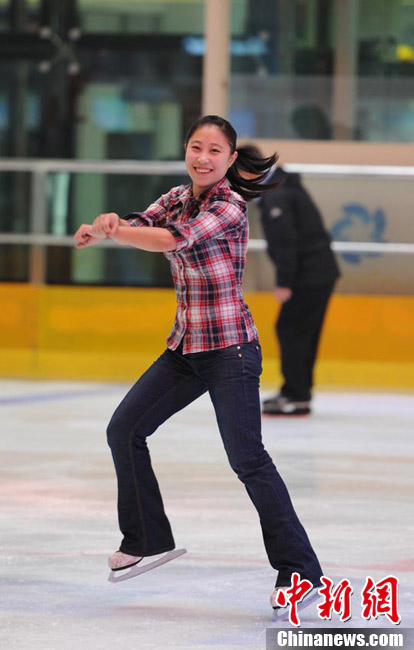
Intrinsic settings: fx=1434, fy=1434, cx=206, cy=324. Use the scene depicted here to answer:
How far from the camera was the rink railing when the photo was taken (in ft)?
37.8

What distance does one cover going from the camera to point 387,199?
38.1 feet

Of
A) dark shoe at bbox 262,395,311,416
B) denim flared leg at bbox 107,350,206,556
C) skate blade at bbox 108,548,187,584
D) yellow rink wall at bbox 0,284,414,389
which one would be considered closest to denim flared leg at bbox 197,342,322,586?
denim flared leg at bbox 107,350,206,556

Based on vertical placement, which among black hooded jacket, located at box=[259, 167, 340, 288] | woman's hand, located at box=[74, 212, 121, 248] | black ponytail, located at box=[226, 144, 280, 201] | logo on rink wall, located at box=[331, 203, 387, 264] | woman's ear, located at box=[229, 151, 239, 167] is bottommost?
logo on rink wall, located at box=[331, 203, 387, 264]

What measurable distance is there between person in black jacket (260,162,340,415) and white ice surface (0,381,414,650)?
0.74 feet

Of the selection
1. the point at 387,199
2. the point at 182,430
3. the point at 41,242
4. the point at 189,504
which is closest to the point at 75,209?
the point at 41,242

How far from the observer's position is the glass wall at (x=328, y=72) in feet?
41.9

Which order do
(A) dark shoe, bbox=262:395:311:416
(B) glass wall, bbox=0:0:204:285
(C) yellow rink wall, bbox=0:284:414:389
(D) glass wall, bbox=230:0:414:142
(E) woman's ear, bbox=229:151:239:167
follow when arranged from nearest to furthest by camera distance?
(E) woman's ear, bbox=229:151:239:167 → (A) dark shoe, bbox=262:395:311:416 → (C) yellow rink wall, bbox=0:284:414:389 → (D) glass wall, bbox=230:0:414:142 → (B) glass wall, bbox=0:0:204:285

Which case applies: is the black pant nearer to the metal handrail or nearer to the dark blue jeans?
the metal handrail

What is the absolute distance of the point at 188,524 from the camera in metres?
5.49

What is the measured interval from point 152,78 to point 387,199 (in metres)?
4.14

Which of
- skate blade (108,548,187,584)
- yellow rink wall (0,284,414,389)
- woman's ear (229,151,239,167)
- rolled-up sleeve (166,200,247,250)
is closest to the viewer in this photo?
rolled-up sleeve (166,200,247,250)

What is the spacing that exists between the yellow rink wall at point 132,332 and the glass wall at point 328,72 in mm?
2021

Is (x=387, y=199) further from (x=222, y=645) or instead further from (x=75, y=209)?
(x=222, y=645)

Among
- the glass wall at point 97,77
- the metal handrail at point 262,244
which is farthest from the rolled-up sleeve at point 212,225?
the glass wall at point 97,77
